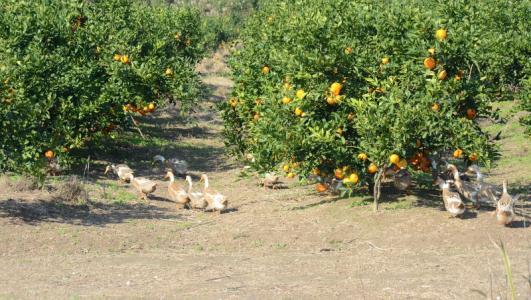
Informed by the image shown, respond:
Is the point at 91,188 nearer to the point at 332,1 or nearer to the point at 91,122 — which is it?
the point at 91,122

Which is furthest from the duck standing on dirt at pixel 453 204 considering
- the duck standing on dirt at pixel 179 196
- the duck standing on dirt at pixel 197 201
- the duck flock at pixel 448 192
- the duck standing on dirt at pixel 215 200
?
the duck standing on dirt at pixel 179 196

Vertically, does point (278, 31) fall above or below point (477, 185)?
above

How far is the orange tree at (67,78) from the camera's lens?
1331cm

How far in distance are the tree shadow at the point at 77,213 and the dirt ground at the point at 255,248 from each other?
2 centimetres

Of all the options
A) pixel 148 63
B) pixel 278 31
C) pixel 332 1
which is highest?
pixel 332 1

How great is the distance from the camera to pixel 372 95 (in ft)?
41.3

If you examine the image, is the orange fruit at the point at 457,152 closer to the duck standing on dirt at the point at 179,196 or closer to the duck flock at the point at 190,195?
the duck flock at the point at 190,195

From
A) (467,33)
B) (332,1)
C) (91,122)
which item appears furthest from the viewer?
(91,122)

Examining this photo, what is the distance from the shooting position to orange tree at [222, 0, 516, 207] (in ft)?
39.9

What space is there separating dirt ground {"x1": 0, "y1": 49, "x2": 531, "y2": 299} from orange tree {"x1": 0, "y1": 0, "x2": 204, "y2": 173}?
1.24 metres

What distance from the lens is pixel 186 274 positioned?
9922mm

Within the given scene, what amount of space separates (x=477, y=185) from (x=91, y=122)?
8772 millimetres

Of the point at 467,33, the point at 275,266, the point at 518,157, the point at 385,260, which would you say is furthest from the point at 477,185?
the point at 518,157

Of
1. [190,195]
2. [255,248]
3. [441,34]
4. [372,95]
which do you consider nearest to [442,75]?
[441,34]
